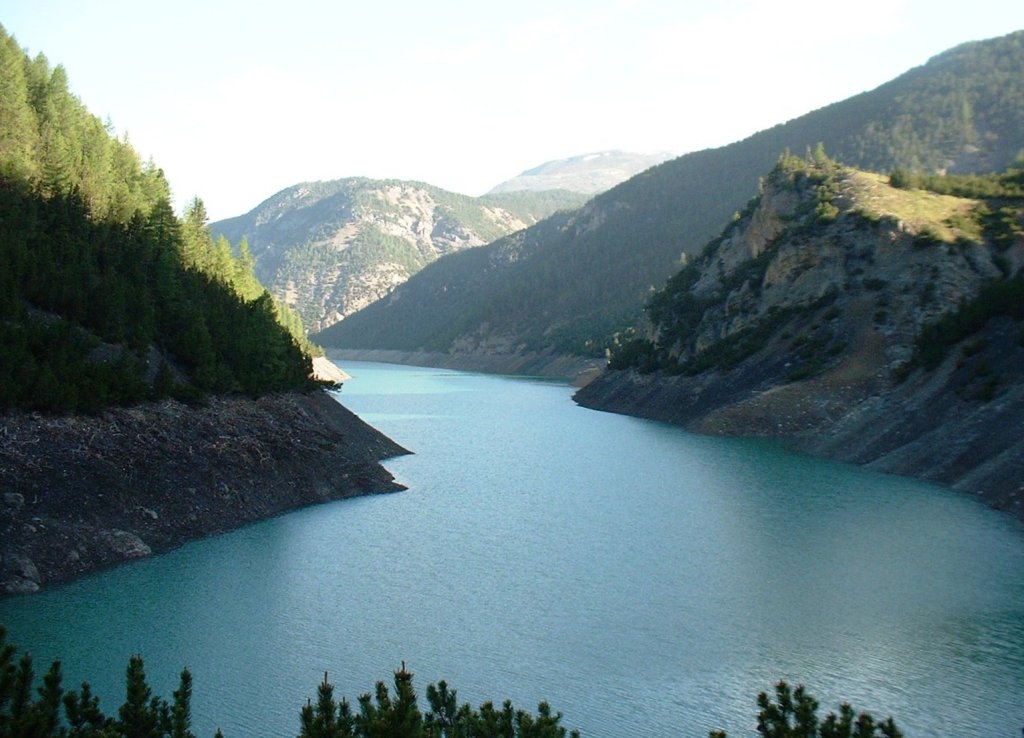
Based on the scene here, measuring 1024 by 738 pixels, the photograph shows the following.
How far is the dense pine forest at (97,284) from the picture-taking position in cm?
3828

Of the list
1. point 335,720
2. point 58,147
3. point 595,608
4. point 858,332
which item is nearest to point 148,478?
point 595,608

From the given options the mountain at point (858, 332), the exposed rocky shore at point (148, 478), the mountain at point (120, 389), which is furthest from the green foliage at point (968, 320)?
the exposed rocky shore at point (148, 478)

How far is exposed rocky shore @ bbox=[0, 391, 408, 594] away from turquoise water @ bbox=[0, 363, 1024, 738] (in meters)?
1.17

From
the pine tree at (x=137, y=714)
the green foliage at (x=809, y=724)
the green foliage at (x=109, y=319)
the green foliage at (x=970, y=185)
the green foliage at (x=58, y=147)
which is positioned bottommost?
the pine tree at (x=137, y=714)

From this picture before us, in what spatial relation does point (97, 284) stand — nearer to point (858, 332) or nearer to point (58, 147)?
point (58, 147)

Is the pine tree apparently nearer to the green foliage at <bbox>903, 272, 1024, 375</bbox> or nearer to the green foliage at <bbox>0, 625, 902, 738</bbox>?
the green foliage at <bbox>0, 625, 902, 738</bbox>

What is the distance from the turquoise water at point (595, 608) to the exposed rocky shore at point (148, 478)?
1.17 meters

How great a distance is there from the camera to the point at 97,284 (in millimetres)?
47094

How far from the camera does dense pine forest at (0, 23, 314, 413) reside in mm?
38281

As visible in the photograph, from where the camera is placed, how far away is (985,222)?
7906cm

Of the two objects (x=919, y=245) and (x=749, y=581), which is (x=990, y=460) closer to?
(x=749, y=581)

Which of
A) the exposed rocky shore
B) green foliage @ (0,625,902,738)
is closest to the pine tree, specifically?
green foliage @ (0,625,902,738)

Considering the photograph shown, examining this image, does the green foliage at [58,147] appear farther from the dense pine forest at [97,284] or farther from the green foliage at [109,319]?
the green foliage at [109,319]

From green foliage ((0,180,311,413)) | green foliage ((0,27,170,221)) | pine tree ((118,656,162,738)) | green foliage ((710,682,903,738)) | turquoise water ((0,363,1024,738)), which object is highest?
green foliage ((0,27,170,221))
